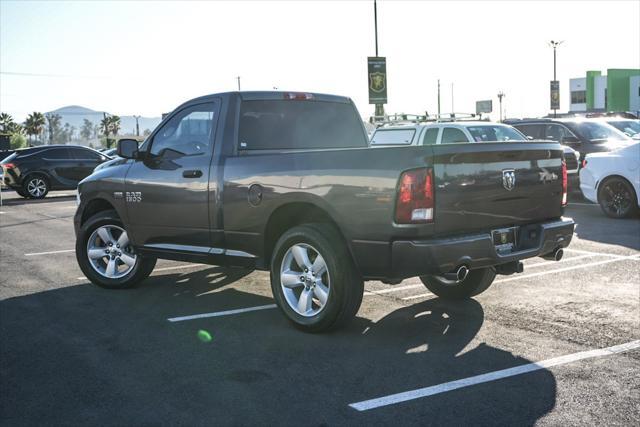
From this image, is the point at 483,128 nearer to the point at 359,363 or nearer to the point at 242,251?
the point at 242,251

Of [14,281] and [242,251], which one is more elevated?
[242,251]

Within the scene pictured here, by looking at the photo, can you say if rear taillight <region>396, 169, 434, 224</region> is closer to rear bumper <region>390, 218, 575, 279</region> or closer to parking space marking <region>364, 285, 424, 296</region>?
rear bumper <region>390, 218, 575, 279</region>

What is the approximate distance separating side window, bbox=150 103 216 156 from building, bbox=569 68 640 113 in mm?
78838

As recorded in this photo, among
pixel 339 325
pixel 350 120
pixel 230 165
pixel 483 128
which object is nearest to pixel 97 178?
pixel 230 165

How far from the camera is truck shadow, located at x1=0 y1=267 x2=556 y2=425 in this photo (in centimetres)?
397

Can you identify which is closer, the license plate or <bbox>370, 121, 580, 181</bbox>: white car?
the license plate

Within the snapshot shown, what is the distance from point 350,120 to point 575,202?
408 inches

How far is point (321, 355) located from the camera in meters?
5.08

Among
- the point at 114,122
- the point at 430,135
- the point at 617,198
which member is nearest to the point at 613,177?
the point at 617,198

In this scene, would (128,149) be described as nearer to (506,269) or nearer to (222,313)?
(222,313)

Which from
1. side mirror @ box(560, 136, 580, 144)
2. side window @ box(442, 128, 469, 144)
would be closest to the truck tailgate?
side window @ box(442, 128, 469, 144)

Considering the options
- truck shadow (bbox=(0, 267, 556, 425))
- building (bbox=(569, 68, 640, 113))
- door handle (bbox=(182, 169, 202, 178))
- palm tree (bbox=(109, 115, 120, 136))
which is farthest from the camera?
palm tree (bbox=(109, 115, 120, 136))

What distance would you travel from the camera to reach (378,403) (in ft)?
13.5

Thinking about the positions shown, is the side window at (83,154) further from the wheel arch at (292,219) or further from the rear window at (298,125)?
the wheel arch at (292,219)
